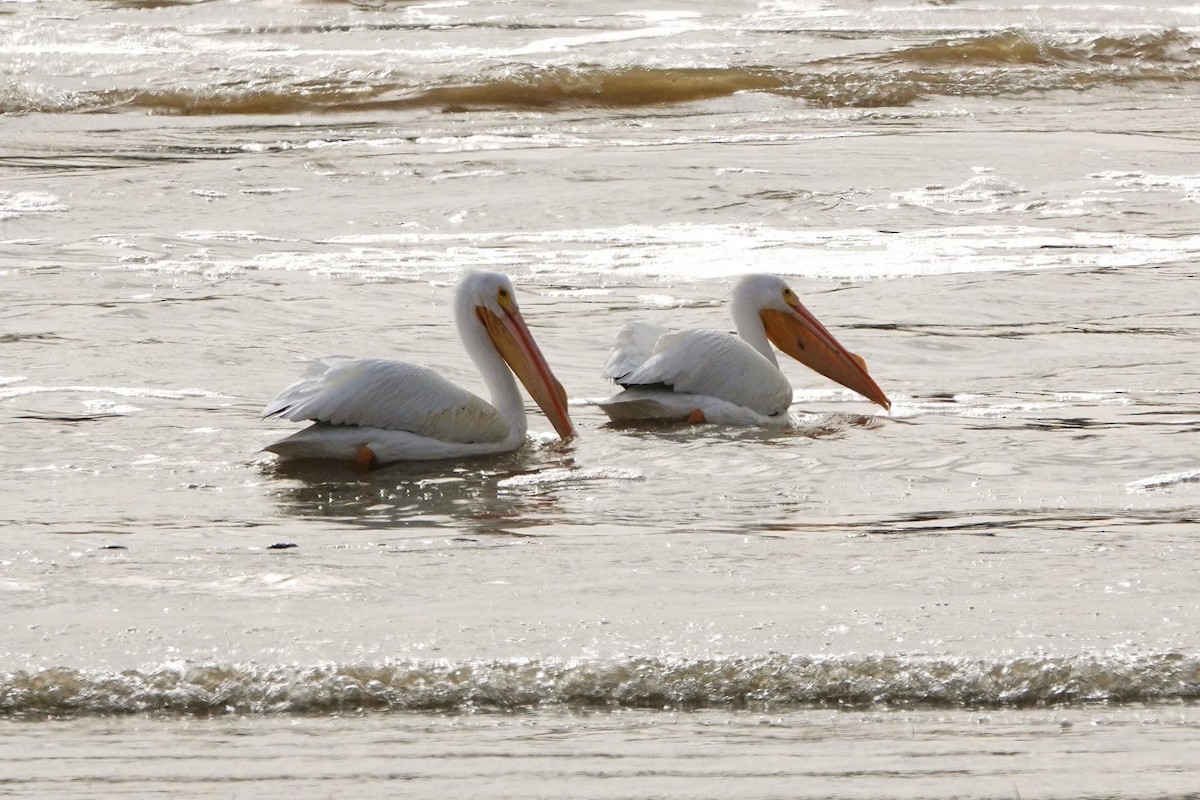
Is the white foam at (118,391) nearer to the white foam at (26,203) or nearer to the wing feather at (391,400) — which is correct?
the wing feather at (391,400)

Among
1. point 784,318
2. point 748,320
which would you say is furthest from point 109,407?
point 784,318

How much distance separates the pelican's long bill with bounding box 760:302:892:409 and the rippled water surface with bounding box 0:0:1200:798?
15cm

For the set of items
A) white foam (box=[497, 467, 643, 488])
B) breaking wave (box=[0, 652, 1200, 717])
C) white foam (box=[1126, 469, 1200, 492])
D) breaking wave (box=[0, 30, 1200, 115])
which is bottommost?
white foam (box=[497, 467, 643, 488])

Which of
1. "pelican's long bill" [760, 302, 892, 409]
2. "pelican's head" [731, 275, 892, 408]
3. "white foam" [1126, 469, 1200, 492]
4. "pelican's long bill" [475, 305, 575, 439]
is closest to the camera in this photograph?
"white foam" [1126, 469, 1200, 492]

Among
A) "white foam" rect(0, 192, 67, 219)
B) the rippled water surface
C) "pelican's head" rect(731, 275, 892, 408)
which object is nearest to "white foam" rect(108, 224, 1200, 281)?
the rippled water surface

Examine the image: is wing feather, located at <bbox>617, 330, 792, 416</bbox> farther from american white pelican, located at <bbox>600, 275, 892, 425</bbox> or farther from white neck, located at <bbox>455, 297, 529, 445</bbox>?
white neck, located at <bbox>455, 297, 529, 445</bbox>

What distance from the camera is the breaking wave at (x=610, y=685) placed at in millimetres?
3127

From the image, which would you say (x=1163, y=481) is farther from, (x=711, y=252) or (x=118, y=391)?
(x=711, y=252)

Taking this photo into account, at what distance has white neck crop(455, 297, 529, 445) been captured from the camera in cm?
588

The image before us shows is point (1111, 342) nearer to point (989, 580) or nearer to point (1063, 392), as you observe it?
point (1063, 392)

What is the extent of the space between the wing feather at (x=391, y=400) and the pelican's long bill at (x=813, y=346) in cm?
145

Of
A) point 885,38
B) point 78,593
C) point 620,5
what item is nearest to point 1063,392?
point 78,593

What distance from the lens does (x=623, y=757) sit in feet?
9.48

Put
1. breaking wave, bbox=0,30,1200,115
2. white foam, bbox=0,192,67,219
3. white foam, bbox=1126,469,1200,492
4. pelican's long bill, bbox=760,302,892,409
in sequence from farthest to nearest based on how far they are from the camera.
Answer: breaking wave, bbox=0,30,1200,115
white foam, bbox=0,192,67,219
pelican's long bill, bbox=760,302,892,409
white foam, bbox=1126,469,1200,492
